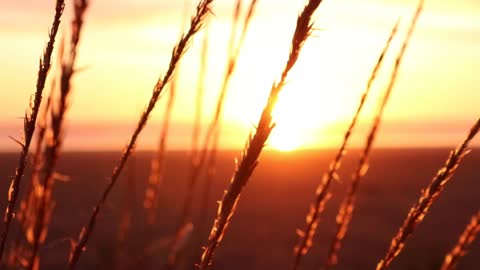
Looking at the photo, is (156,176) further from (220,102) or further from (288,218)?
(288,218)

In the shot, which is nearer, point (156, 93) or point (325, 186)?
point (156, 93)

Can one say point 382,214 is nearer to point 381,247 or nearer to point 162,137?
point 381,247

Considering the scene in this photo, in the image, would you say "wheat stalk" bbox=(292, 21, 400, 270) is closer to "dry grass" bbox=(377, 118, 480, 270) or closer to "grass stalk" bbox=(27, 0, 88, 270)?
"dry grass" bbox=(377, 118, 480, 270)

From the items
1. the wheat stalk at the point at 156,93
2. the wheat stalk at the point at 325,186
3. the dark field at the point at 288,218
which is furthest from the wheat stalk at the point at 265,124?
the dark field at the point at 288,218

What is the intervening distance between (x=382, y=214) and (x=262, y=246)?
14.9 ft

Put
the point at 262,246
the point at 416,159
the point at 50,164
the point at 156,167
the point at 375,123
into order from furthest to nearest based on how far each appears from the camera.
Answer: the point at 416,159
the point at 262,246
the point at 156,167
the point at 375,123
the point at 50,164

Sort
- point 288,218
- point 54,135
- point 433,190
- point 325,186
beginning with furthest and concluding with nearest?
point 288,218, point 325,186, point 433,190, point 54,135

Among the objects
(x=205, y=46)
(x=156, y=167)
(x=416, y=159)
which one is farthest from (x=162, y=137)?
(x=416, y=159)

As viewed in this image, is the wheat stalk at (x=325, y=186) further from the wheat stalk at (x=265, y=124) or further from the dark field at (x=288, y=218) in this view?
the dark field at (x=288, y=218)

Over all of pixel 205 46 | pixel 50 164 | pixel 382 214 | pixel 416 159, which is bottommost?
pixel 50 164

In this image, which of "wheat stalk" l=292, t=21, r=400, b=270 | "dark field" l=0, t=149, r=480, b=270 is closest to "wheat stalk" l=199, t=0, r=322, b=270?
"wheat stalk" l=292, t=21, r=400, b=270

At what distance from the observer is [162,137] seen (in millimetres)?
2496

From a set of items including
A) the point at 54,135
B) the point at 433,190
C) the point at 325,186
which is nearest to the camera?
the point at 54,135

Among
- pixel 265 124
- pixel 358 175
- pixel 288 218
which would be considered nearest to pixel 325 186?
pixel 358 175
